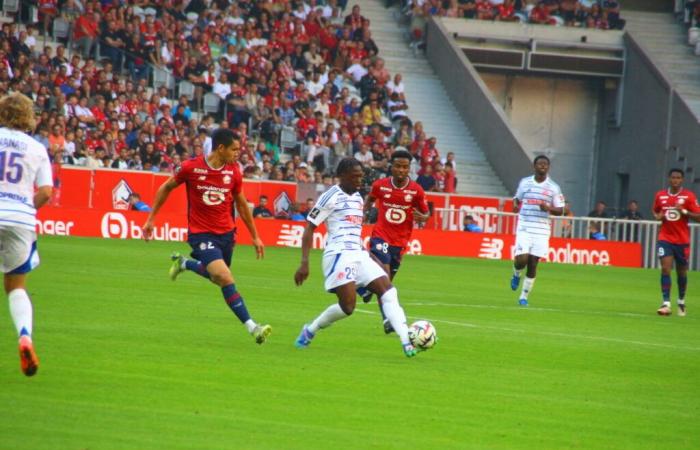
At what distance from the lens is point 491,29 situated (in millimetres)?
46344

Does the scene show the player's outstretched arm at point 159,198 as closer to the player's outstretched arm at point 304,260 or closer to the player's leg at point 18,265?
the player's outstretched arm at point 304,260

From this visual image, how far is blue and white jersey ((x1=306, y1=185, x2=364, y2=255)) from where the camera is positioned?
42.0 feet

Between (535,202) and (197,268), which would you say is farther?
(535,202)

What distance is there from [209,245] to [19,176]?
11.9 feet

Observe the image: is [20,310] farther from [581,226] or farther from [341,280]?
[581,226]

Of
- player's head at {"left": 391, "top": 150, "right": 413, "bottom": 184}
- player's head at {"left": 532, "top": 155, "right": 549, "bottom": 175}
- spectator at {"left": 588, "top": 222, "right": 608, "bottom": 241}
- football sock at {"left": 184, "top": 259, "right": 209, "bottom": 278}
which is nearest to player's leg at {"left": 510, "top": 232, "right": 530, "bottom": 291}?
player's head at {"left": 532, "top": 155, "right": 549, "bottom": 175}

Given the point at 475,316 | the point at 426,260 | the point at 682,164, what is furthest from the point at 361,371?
the point at 682,164

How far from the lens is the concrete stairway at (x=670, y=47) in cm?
4703

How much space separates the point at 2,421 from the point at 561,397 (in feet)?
15.4

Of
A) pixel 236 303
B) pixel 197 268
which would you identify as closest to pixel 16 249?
pixel 236 303

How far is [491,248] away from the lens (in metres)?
34.4

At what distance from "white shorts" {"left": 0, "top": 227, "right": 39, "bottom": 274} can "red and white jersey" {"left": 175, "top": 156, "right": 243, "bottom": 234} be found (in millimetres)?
3576

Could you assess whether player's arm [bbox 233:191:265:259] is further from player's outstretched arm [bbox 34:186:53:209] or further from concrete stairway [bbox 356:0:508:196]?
concrete stairway [bbox 356:0:508:196]

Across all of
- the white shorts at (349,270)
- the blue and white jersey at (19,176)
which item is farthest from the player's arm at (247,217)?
the blue and white jersey at (19,176)
